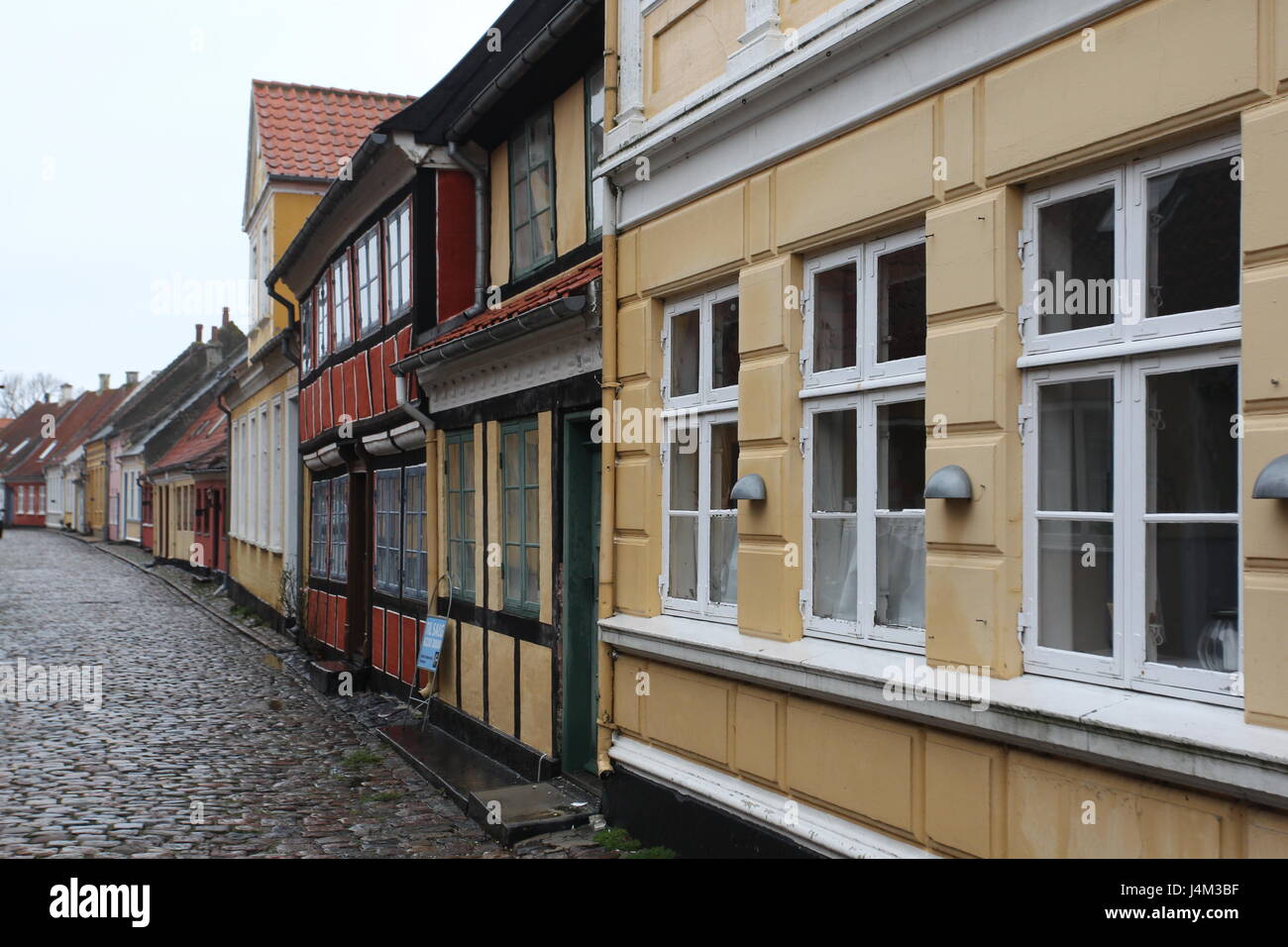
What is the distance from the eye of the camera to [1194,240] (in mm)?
3895

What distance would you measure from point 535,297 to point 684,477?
8.99 feet

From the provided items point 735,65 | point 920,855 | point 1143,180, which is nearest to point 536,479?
point 735,65

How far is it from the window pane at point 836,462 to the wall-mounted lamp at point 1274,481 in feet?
6.97

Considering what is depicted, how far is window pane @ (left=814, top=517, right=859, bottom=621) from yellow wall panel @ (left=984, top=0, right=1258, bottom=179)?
5.54 feet

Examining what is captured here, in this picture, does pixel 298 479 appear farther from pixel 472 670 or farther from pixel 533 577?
pixel 533 577

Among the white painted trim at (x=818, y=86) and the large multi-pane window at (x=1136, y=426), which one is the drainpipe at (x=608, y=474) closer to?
the white painted trim at (x=818, y=86)

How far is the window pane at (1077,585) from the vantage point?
13.8ft

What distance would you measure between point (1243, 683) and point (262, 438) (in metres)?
21.4

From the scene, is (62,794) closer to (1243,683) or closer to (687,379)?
(687,379)

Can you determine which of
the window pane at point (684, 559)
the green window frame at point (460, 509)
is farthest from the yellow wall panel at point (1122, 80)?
the green window frame at point (460, 509)

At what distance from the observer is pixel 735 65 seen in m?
6.08

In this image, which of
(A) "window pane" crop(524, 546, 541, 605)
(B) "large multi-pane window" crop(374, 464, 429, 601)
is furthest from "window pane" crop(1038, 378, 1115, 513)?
(B) "large multi-pane window" crop(374, 464, 429, 601)

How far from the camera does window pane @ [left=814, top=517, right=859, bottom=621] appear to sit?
5.46 meters

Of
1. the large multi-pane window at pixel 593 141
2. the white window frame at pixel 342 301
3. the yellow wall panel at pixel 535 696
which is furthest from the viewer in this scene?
the white window frame at pixel 342 301
